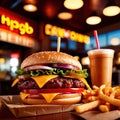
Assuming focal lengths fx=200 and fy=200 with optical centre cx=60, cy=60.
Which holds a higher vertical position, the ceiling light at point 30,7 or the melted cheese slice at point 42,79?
the ceiling light at point 30,7

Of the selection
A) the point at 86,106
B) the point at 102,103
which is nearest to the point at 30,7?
the point at 102,103

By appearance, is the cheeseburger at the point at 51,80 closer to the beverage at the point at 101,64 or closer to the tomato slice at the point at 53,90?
the tomato slice at the point at 53,90

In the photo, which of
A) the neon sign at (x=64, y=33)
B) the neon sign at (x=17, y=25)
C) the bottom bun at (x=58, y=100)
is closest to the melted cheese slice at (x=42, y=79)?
the bottom bun at (x=58, y=100)

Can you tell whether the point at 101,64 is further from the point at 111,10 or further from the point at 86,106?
the point at 111,10

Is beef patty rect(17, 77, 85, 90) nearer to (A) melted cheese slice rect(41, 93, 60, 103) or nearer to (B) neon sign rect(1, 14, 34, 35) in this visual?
(A) melted cheese slice rect(41, 93, 60, 103)

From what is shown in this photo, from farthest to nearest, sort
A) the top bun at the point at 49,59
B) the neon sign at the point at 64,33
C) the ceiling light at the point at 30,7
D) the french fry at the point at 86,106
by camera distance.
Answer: the neon sign at the point at 64,33, the ceiling light at the point at 30,7, the top bun at the point at 49,59, the french fry at the point at 86,106

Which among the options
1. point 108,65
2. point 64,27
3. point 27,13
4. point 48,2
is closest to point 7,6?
point 27,13
